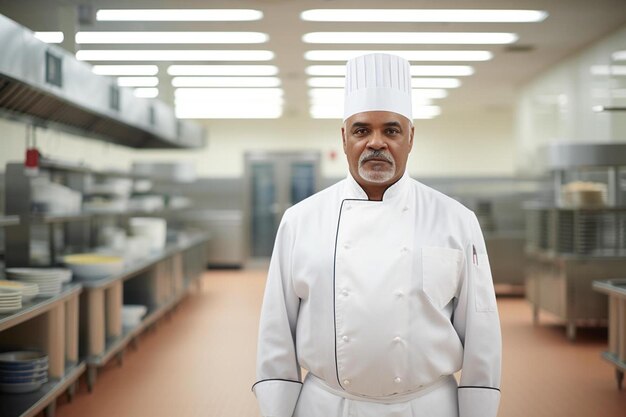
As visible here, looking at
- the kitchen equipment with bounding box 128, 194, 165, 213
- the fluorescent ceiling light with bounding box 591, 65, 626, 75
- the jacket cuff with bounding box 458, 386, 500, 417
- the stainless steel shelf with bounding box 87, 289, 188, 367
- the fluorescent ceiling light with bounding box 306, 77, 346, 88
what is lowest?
the stainless steel shelf with bounding box 87, 289, 188, 367

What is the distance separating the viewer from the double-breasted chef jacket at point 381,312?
5.51ft

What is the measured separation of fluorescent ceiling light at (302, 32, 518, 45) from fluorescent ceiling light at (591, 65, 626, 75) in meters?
1.16

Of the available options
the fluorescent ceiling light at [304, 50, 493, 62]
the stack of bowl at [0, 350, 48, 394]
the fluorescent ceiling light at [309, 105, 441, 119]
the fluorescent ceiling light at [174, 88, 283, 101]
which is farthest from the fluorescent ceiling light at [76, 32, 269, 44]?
the fluorescent ceiling light at [309, 105, 441, 119]

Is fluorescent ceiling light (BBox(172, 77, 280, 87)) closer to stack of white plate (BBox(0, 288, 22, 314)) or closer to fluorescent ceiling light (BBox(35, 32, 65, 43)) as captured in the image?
fluorescent ceiling light (BBox(35, 32, 65, 43))

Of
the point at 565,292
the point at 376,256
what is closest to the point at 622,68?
the point at 565,292

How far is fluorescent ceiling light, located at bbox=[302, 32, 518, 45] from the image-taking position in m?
4.32

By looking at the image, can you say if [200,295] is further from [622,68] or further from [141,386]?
[622,68]

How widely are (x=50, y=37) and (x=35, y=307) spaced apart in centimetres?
135

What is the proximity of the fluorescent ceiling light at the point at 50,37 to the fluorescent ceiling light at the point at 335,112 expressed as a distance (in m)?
6.09

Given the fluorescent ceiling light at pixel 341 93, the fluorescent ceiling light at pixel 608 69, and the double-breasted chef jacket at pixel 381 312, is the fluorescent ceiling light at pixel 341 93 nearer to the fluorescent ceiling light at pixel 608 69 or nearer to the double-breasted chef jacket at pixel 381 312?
the fluorescent ceiling light at pixel 608 69

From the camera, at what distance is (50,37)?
11.7ft

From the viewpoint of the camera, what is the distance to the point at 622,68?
18.6 ft

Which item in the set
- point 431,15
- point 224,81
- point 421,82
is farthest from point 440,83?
point 431,15

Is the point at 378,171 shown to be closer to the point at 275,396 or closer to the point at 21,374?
the point at 275,396
